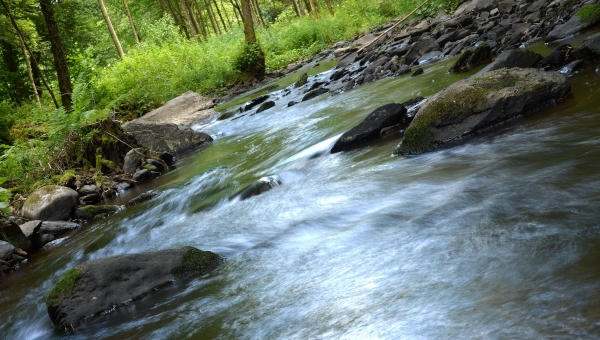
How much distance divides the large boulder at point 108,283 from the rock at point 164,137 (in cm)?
894

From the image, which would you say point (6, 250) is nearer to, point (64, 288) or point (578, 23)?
point (64, 288)

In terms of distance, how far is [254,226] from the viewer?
643 centimetres

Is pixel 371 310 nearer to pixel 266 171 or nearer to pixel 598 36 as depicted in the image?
pixel 266 171

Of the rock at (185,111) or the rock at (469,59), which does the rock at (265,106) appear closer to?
the rock at (185,111)

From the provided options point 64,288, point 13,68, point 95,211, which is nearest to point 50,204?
point 95,211

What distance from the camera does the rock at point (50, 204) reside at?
10.1m

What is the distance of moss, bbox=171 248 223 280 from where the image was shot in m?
5.35

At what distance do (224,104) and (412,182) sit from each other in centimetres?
1601

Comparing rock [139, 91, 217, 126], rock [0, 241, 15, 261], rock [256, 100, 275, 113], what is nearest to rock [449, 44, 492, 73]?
rock [256, 100, 275, 113]

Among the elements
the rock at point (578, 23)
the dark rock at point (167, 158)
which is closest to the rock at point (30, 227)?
the dark rock at point (167, 158)

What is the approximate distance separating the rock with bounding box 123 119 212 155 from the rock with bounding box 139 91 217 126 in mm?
3367

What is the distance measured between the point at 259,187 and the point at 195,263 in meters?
2.49

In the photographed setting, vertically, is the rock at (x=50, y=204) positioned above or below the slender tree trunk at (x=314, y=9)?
below

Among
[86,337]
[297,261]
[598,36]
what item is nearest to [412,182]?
[297,261]
